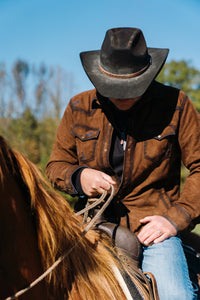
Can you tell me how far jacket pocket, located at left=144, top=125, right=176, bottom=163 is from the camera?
6.86 ft

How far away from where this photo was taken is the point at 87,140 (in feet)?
7.18

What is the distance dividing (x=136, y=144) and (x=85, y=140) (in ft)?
1.23

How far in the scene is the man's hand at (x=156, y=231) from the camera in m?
1.91

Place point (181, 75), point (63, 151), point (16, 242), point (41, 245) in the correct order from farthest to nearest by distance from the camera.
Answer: point (181, 75), point (63, 151), point (41, 245), point (16, 242)

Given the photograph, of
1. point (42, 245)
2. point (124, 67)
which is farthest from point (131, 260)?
point (124, 67)

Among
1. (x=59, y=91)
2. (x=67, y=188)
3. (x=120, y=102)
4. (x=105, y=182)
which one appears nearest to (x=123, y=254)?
(x=105, y=182)

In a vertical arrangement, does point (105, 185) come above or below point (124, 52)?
below

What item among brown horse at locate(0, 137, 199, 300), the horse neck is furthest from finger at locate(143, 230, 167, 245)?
the horse neck

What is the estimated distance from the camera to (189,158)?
2135 mm

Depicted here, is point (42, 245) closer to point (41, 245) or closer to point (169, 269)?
point (41, 245)

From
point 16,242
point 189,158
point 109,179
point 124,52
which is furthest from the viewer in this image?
point 189,158

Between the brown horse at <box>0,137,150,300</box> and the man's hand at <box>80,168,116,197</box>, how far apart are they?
29 cm

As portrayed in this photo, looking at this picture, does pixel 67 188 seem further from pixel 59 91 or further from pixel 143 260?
pixel 59 91

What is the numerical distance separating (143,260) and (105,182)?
0.61 metres
